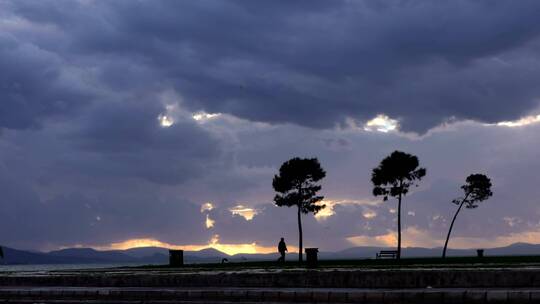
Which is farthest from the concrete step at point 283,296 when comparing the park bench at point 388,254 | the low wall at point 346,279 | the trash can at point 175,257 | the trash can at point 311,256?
the park bench at point 388,254

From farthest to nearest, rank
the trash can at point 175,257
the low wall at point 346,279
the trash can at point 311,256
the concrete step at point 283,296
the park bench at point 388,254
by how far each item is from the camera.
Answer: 1. the park bench at point 388,254
2. the trash can at point 175,257
3. the trash can at point 311,256
4. the low wall at point 346,279
5. the concrete step at point 283,296

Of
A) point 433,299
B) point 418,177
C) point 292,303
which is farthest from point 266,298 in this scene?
point 418,177

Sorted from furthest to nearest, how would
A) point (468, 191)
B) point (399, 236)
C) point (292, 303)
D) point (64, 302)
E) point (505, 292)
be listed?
1. point (468, 191)
2. point (399, 236)
3. point (64, 302)
4. point (292, 303)
5. point (505, 292)

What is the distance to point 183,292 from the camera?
22.1m

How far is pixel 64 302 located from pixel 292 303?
24.4 feet

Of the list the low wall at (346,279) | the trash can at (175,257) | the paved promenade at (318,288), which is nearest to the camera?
the paved promenade at (318,288)

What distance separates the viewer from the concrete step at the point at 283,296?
55.6ft

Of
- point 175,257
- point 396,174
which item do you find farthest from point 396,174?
point 175,257

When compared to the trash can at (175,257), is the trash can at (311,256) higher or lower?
higher

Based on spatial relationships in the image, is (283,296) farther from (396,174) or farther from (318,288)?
(396,174)

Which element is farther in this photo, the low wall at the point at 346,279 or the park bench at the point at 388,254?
the park bench at the point at 388,254

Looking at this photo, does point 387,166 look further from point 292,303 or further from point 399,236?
point 292,303

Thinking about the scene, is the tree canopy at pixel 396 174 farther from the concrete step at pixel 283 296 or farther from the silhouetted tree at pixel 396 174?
the concrete step at pixel 283 296

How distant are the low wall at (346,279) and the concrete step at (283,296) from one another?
3.26 metres
